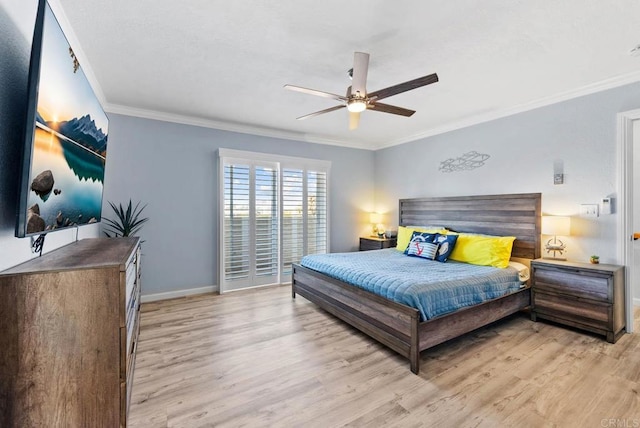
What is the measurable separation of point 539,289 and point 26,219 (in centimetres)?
454

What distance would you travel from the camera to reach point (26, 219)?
48.7 inches

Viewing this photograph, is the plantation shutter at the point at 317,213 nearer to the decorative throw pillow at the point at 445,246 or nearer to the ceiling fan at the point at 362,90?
the decorative throw pillow at the point at 445,246

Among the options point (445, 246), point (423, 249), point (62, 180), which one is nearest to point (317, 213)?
point (423, 249)

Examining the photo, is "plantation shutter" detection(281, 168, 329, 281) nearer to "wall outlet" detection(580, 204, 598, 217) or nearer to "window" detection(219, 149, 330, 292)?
"window" detection(219, 149, 330, 292)

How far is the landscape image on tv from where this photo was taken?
4.24ft

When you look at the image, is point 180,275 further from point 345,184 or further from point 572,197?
point 572,197

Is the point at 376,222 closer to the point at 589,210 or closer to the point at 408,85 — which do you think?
the point at 589,210

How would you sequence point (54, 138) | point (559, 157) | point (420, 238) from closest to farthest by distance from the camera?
point (54, 138) → point (559, 157) → point (420, 238)

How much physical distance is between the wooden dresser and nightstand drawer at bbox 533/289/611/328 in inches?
161

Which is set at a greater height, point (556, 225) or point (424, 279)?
point (556, 225)

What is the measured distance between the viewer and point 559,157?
355 centimetres

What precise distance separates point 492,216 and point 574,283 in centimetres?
127

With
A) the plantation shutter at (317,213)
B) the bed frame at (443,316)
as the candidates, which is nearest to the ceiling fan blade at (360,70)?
the bed frame at (443,316)

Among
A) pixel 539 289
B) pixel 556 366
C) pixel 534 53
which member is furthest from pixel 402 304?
pixel 534 53
